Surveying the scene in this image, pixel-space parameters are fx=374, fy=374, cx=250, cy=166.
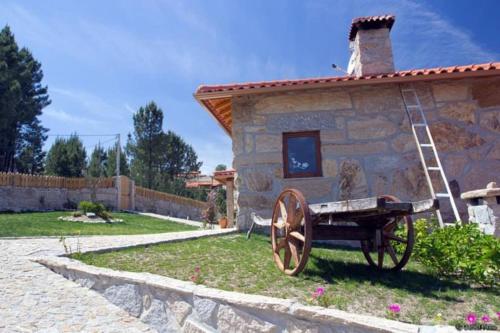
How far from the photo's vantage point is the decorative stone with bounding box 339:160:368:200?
6.75 meters

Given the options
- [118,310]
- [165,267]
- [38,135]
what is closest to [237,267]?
[165,267]

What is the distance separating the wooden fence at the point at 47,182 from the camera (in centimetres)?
1488

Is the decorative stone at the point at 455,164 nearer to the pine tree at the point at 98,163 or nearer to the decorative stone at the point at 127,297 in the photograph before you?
the decorative stone at the point at 127,297

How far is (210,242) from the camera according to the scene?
6.00 m

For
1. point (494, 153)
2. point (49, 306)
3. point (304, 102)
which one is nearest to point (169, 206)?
point (304, 102)

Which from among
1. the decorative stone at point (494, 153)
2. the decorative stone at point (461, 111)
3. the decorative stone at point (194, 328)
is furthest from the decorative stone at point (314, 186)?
the decorative stone at point (194, 328)

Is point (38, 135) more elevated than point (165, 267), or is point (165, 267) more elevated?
point (38, 135)

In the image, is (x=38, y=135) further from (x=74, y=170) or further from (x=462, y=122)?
(x=462, y=122)

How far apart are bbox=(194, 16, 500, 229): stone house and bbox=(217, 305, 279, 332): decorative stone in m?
3.76

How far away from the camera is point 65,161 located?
81.0ft

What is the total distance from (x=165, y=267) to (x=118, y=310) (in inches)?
28.0

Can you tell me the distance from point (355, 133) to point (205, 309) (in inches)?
184

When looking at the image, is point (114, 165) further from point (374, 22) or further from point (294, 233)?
point (294, 233)

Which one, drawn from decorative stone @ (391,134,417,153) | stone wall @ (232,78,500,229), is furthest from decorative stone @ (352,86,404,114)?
decorative stone @ (391,134,417,153)
